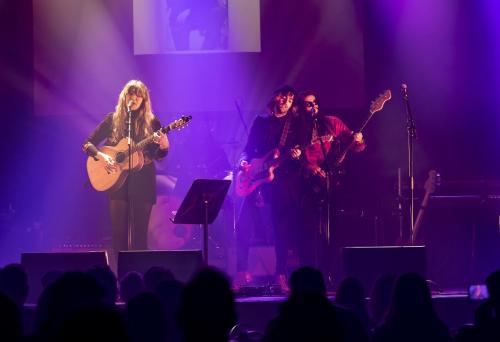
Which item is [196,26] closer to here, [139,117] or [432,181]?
[139,117]

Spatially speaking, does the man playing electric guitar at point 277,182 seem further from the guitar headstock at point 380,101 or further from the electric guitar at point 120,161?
the guitar headstock at point 380,101

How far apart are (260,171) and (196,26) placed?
3625 millimetres

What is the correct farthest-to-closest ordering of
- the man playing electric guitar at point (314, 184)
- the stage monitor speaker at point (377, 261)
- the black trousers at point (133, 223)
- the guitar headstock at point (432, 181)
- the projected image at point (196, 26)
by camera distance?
the projected image at point (196, 26) → the guitar headstock at point (432, 181) → the black trousers at point (133, 223) → the man playing electric guitar at point (314, 184) → the stage monitor speaker at point (377, 261)

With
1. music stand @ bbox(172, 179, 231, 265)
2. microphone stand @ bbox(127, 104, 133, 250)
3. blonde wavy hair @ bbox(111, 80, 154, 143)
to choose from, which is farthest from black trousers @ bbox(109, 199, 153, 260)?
music stand @ bbox(172, 179, 231, 265)

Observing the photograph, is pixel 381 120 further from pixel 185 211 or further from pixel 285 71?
pixel 185 211

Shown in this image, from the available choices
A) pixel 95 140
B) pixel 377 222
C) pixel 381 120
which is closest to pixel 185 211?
pixel 95 140

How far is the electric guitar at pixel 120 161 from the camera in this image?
9.69 m

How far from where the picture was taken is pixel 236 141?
12.1 metres

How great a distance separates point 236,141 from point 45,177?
119 inches

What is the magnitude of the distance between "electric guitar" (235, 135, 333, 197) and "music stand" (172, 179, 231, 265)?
97 centimetres

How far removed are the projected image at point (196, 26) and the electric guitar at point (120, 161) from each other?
272 cm

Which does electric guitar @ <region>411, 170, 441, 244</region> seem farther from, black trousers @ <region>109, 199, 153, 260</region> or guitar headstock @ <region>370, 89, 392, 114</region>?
black trousers @ <region>109, 199, 153, 260</region>

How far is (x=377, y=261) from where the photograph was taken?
805 cm

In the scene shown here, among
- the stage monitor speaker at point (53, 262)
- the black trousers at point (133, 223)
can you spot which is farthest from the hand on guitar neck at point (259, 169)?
the stage monitor speaker at point (53, 262)
